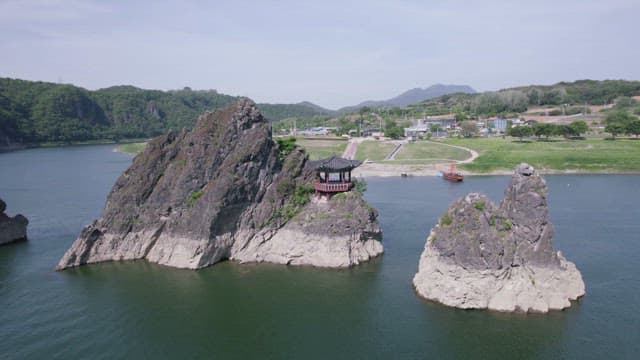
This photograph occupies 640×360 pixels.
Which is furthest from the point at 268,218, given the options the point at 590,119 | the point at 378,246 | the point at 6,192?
the point at 590,119

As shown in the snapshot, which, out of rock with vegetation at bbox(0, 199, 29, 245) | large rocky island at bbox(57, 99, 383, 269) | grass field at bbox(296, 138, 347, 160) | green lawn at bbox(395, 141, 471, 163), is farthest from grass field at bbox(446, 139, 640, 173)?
rock with vegetation at bbox(0, 199, 29, 245)

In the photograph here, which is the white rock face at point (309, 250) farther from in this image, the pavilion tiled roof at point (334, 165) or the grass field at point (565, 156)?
the grass field at point (565, 156)

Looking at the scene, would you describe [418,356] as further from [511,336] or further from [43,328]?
[43,328]

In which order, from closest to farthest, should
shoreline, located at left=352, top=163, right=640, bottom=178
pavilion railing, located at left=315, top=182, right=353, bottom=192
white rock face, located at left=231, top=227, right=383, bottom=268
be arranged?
Answer: white rock face, located at left=231, top=227, right=383, bottom=268 < pavilion railing, located at left=315, top=182, right=353, bottom=192 < shoreline, located at left=352, top=163, right=640, bottom=178

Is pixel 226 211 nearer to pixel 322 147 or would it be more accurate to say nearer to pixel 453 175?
pixel 453 175

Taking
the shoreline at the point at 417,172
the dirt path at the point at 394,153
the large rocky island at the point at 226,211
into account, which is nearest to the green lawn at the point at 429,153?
the dirt path at the point at 394,153

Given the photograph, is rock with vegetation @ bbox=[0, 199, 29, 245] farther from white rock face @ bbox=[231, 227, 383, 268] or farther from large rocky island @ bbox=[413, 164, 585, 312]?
large rocky island @ bbox=[413, 164, 585, 312]

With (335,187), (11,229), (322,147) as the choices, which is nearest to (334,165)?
(335,187)
